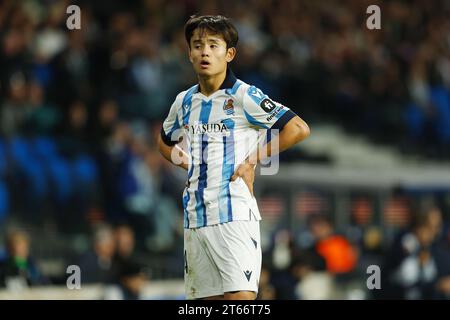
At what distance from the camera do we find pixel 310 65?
53.0 feet

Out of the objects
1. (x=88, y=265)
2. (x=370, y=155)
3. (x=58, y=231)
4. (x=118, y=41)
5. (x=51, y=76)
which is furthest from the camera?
(x=370, y=155)

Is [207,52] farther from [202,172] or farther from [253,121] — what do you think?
[202,172]

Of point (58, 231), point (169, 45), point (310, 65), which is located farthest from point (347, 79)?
point (58, 231)

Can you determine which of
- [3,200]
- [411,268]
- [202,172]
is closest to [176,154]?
[202,172]

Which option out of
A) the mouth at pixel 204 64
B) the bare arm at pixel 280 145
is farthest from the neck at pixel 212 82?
the bare arm at pixel 280 145

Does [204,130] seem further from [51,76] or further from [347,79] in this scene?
[347,79]

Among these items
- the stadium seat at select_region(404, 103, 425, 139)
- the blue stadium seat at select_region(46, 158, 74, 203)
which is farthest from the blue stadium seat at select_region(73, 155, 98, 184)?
the stadium seat at select_region(404, 103, 425, 139)

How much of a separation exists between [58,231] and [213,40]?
229 inches

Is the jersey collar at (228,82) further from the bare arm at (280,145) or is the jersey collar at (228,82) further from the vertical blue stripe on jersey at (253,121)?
the bare arm at (280,145)

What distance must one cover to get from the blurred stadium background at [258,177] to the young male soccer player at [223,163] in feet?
10.6

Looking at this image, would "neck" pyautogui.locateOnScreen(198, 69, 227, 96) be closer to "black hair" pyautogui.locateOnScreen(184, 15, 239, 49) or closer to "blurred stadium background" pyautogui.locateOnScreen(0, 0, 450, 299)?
"black hair" pyautogui.locateOnScreen(184, 15, 239, 49)

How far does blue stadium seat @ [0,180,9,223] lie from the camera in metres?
11.5

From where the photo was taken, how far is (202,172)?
6.48 meters

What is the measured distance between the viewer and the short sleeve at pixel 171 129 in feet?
22.5
